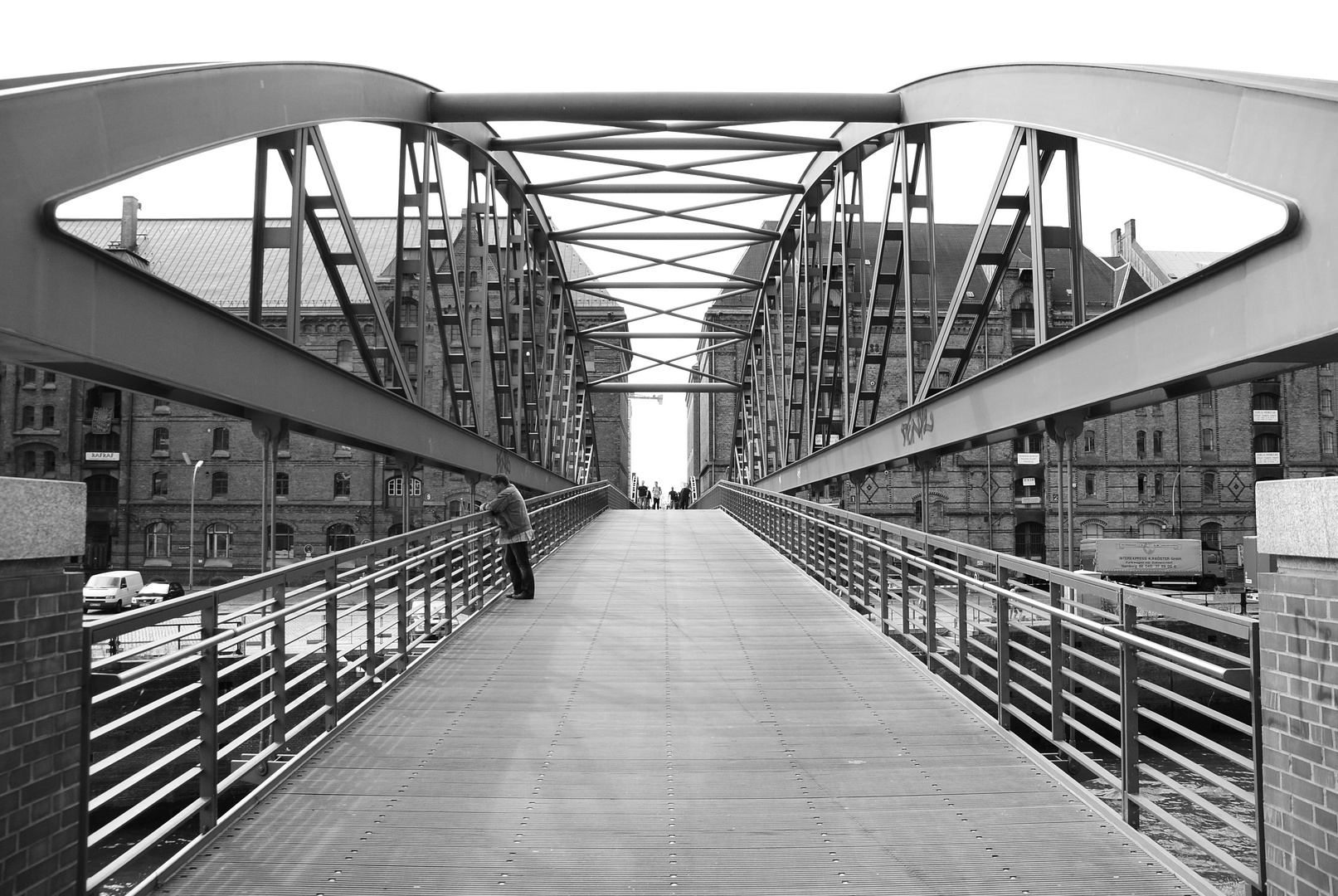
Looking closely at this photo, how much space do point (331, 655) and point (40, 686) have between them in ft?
10.8

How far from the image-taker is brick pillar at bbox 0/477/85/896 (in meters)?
3.57

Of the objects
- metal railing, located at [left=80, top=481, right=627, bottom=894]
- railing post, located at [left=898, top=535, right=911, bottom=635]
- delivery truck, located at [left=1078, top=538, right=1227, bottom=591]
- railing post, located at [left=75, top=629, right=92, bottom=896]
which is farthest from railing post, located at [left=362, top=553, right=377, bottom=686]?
delivery truck, located at [left=1078, top=538, right=1227, bottom=591]

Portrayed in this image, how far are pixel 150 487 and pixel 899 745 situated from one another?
51.0 m

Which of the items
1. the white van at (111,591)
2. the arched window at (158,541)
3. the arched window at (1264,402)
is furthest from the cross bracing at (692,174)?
the arched window at (1264,402)

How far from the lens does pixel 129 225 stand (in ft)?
153

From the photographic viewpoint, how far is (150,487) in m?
51.2

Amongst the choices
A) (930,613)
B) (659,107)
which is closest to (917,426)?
(930,613)

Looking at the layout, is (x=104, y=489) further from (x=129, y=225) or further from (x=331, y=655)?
(x=331, y=655)

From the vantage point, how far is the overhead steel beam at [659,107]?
15.5m

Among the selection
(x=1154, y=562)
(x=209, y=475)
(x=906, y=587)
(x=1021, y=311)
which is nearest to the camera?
(x=906, y=587)

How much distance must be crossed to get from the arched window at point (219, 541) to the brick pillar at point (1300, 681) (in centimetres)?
5179

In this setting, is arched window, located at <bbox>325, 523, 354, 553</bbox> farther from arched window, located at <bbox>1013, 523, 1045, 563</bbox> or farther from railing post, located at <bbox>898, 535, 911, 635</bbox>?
railing post, located at <bbox>898, 535, 911, 635</bbox>

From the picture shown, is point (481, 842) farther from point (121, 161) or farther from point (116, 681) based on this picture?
point (121, 161)

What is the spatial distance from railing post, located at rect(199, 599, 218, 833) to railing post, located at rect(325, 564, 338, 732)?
5.46ft
